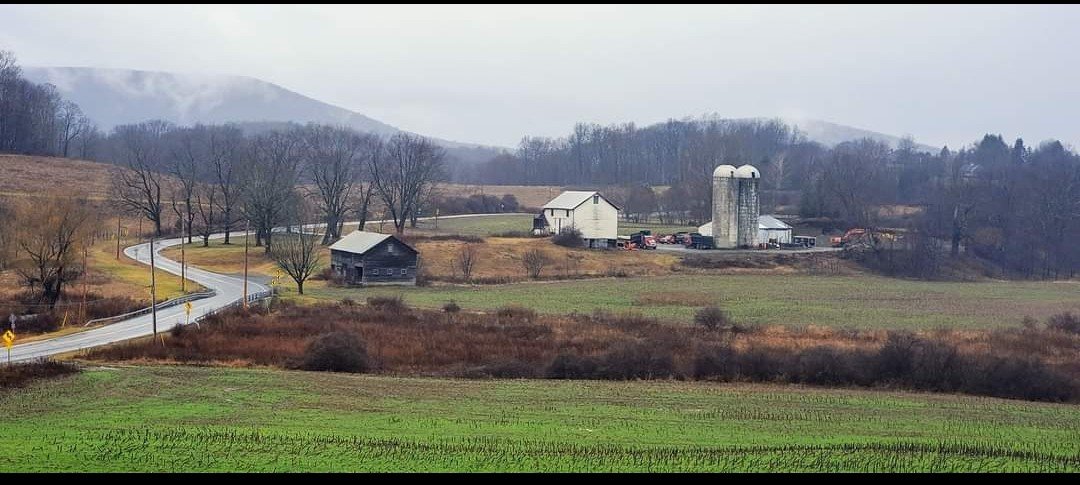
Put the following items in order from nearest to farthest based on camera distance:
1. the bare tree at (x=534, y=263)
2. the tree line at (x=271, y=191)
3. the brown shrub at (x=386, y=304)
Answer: the brown shrub at (x=386, y=304)
the bare tree at (x=534, y=263)
the tree line at (x=271, y=191)

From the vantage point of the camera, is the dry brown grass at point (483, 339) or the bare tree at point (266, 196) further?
the bare tree at point (266, 196)

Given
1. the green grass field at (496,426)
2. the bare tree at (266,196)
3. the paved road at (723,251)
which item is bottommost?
the green grass field at (496,426)

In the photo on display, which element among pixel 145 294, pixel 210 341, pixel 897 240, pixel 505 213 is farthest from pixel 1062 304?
pixel 505 213

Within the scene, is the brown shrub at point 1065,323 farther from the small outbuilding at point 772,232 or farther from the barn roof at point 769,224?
the barn roof at point 769,224

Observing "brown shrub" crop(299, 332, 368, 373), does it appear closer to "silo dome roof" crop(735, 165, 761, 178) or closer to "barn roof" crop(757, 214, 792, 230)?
"silo dome roof" crop(735, 165, 761, 178)

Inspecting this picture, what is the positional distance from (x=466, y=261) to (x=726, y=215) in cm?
2560

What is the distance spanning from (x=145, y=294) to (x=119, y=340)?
13.4 meters

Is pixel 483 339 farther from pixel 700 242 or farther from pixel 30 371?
pixel 700 242

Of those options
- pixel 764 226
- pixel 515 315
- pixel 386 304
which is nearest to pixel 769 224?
pixel 764 226

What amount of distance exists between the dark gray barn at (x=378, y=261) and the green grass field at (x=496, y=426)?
90.2 feet

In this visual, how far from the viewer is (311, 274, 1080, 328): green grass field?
150ft

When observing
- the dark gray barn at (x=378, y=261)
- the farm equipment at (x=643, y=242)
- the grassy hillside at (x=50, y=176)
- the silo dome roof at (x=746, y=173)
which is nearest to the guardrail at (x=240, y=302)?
the dark gray barn at (x=378, y=261)

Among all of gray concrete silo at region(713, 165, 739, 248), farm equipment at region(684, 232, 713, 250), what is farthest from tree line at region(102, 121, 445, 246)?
gray concrete silo at region(713, 165, 739, 248)

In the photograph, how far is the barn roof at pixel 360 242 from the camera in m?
57.0
